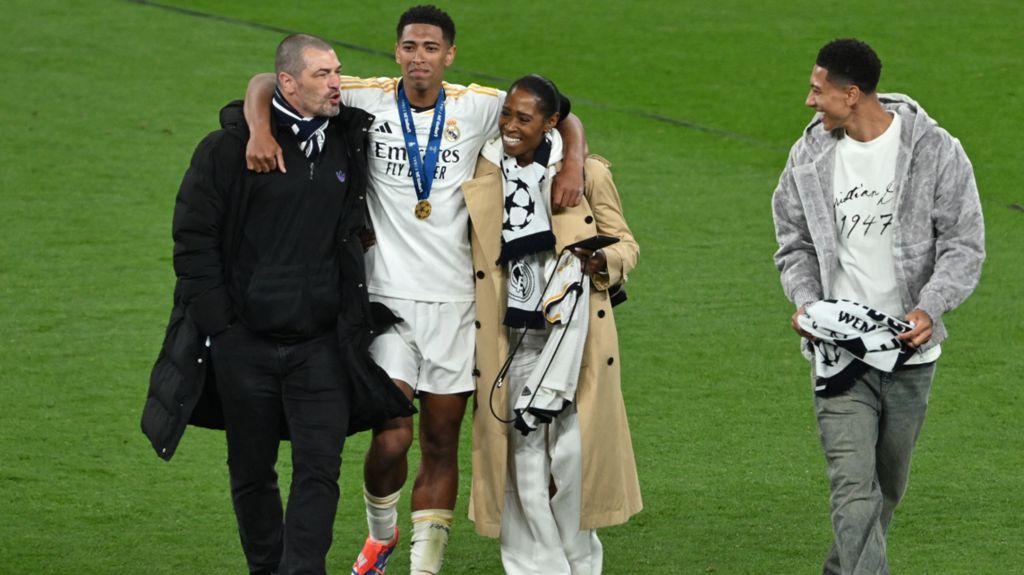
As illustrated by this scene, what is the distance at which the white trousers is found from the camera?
5.86m

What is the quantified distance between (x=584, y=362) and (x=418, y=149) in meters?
0.92

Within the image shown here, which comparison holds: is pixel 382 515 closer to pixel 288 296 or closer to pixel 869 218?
pixel 288 296

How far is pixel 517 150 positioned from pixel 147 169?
718 centimetres

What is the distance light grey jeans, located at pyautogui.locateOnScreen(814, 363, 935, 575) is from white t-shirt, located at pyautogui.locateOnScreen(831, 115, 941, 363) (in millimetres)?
129

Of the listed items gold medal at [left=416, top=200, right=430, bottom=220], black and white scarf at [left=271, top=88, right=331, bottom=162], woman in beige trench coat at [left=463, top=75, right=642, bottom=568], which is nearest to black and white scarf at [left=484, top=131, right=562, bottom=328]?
woman in beige trench coat at [left=463, top=75, right=642, bottom=568]

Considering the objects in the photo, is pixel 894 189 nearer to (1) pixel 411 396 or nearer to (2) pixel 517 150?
(2) pixel 517 150

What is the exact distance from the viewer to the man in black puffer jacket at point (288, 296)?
5398 mm

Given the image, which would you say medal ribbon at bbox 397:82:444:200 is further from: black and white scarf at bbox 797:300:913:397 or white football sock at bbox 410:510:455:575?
black and white scarf at bbox 797:300:913:397

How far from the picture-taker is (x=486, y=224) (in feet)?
18.7

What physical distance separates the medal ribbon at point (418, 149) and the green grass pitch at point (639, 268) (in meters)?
1.58

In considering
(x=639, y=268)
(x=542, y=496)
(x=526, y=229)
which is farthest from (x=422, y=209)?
(x=639, y=268)

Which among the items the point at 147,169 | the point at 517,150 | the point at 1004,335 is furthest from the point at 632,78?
the point at 517,150

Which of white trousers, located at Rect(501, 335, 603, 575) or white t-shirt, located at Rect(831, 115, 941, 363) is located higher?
white t-shirt, located at Rect(831, 115, 941, 363)

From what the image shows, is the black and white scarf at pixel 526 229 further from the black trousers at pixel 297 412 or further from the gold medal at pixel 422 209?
the black trousers at pixel 297 412
